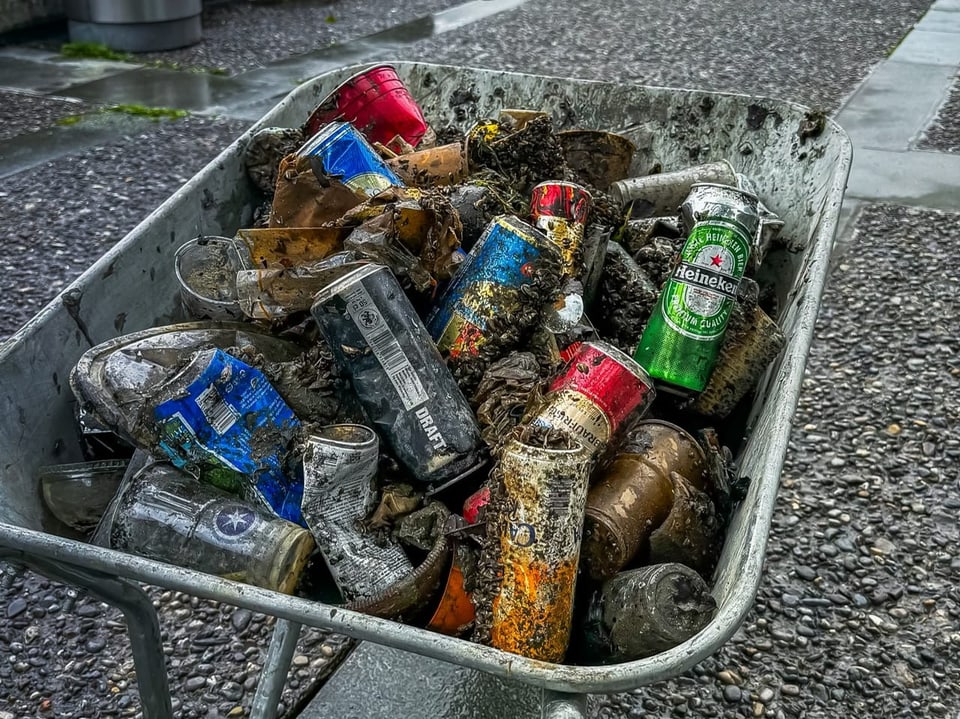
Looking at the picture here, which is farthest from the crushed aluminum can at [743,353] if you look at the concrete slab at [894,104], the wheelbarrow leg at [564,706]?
the concrete slab at [894,104]

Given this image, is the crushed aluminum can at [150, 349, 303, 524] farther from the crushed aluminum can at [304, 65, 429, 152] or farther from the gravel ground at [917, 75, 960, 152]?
the gravel ground at [917, 75, 960, 152]

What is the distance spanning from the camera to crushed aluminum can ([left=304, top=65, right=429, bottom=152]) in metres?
2.07

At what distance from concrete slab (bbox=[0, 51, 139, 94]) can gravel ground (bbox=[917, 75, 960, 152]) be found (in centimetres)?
494

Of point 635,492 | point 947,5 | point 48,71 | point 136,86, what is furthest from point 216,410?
point 947,5

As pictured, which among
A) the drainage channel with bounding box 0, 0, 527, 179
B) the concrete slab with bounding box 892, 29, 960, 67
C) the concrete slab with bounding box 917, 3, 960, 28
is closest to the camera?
the drainage channel with bounding box 0, 0, 527, 179

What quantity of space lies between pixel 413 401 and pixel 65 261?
277 cm

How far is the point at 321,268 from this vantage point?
4.82 feet

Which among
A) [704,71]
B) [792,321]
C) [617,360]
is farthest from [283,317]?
[704,71]

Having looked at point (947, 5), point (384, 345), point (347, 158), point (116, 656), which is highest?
point (347, 158)

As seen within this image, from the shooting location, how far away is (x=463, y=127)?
2504 millimetres

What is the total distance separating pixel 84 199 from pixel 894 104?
15.1ft

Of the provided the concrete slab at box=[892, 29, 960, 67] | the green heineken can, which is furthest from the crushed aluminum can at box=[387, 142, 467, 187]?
the concrete slab at box=[892, 29, 960, 67]

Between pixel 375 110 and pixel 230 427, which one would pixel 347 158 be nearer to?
pixel 375 110

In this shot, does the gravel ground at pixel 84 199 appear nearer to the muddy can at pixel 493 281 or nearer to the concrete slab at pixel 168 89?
the concrete slab at pixel 168 89
